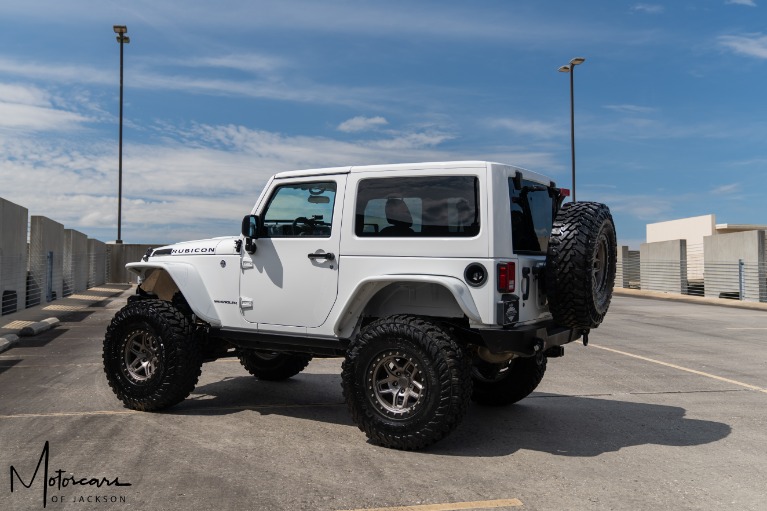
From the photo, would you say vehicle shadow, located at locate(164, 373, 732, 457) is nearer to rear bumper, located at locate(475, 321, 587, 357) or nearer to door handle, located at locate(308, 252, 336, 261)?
rear bumper, located at locate(475, 321, 587, 357)

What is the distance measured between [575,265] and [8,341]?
10.7 meters

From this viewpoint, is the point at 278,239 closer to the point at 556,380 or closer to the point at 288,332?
the point at 288,332

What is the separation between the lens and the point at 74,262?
27.3 metres

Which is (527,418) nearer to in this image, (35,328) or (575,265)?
(575,265)

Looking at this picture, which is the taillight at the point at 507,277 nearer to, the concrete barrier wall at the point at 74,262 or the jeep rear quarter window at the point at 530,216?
A: the jeep rear quarter window at the point at 530,216

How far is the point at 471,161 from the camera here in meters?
5.55

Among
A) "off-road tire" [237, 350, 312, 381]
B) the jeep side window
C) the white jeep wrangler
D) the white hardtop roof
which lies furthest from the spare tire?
"off-road tire" [237, 350, 312, 381]

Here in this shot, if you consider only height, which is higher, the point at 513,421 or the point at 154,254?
the point at 154,254

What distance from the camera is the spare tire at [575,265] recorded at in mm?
5488

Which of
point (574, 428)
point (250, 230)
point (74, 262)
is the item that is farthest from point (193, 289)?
point (74, 262)

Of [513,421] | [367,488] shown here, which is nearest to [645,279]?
[513,421]

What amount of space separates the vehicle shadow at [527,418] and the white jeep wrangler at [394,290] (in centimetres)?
41

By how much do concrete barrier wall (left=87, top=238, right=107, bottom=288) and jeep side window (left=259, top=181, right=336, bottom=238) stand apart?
29.0 metres

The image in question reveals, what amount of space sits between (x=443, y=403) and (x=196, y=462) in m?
1.93
